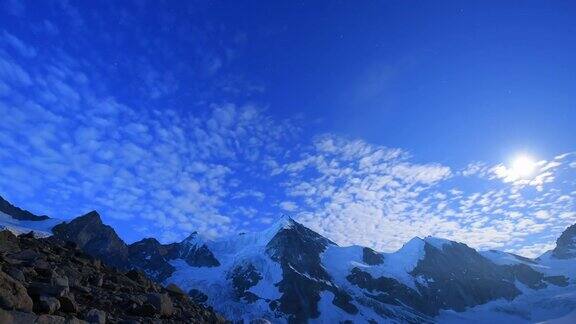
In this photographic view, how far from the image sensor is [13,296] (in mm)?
10945

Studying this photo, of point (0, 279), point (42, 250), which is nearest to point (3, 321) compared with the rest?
point (0, 279)

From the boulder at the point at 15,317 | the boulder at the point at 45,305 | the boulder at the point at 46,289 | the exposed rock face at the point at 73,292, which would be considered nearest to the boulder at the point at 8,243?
the exposed rock face at the point at 73,292

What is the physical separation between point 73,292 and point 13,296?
362cm

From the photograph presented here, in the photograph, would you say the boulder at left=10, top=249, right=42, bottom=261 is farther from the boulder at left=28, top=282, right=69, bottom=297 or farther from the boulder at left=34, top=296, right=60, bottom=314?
the boulder at left=34, top=296, right=60, bottom=314

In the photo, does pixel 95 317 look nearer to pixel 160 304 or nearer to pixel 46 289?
pixel 46 289

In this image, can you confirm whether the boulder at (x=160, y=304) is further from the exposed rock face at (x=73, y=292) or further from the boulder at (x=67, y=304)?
the boulder at (x=67, y=304)

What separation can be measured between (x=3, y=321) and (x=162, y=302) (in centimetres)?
742

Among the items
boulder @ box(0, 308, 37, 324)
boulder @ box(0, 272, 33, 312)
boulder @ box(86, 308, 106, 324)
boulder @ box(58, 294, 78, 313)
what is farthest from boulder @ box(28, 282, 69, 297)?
boulder @ box(0, 308, 37, 324)

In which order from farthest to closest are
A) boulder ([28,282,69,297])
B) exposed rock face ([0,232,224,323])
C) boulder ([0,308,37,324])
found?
boulder ([28,282,69,297]), exposed rock face ([0,232,224,323]), boulder ([0,308,37,324])

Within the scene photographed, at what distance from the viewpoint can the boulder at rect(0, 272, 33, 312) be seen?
10703 millimetres

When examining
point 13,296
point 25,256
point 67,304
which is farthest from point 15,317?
point 25,256

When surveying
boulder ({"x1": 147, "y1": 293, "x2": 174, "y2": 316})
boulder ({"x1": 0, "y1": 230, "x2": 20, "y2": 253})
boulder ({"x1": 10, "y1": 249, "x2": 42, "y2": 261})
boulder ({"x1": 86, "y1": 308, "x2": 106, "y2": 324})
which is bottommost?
boulder ({"x1": 86, "y1": 308, "x2": 106, "y2": 324})

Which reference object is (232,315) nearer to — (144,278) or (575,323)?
(575,323)

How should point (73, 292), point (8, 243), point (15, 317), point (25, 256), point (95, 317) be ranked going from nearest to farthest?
1. point (15, 317)
2. point (95, 317)
3. point (73, 292)
4. point (25, 256)
5. point (8, 243)
